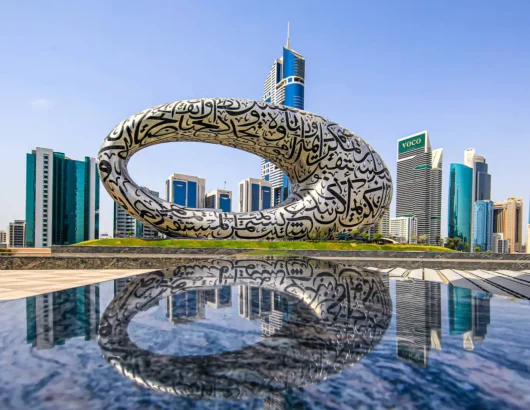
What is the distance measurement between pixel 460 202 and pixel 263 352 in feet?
338

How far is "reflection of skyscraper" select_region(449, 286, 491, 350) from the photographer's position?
209cm

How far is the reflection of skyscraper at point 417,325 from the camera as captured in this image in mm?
1750

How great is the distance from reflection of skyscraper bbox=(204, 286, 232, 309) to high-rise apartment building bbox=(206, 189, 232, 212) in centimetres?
8946

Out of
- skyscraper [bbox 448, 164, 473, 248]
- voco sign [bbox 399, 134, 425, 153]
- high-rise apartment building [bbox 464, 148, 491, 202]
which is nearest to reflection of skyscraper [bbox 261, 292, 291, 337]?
voco sign [bbox 399, 134, 425, 153]

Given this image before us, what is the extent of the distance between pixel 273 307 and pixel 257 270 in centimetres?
245

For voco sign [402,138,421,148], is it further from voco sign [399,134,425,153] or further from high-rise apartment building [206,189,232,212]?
high-rise apartment building [206,189,232,212]

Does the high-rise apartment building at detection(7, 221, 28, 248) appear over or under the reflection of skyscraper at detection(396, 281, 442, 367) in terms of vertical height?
under

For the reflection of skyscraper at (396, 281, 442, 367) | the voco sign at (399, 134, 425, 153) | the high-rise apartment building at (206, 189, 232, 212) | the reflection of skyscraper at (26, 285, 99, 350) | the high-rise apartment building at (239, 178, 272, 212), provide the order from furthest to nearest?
1. the high-rise apartment building at (206, 189, 232, 212)
2. the high-rise apartment building at (239, 178, 272, 212)
3. the voco sign at (399, 134, 425, 153)
4. the reflection of skyscraper at (26, 285, 99, 350)
5. the reflection of skyscraper at (396, 281, 442, 367)

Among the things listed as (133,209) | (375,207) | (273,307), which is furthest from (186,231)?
(273,307)

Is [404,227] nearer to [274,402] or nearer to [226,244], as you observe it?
[226,244]

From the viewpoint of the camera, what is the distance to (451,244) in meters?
32.3

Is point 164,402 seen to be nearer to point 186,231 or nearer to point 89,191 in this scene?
point 186,231

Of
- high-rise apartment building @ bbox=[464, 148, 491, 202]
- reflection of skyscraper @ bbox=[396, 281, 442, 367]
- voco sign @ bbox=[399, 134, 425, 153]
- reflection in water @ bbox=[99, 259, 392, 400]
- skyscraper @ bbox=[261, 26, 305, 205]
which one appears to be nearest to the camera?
reflection in water @ bbox=[99, 259, 392, 400]

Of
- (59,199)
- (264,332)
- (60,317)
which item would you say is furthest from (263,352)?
(59,199)
